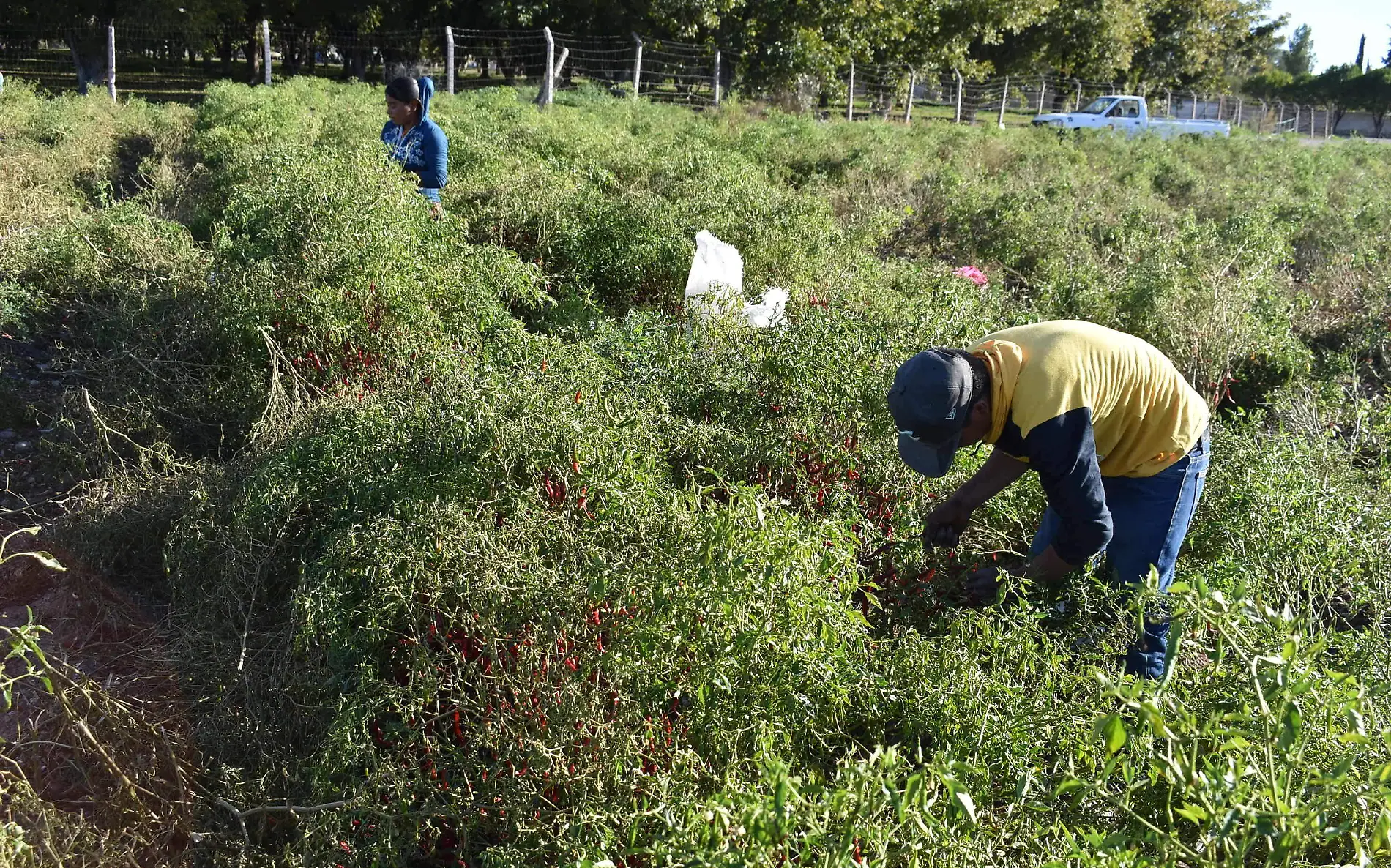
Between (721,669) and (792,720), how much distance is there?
0.71 ft

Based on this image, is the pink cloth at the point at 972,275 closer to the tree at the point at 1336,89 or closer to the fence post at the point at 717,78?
the fence post at the point at 717,78

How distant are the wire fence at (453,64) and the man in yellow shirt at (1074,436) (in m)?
12.5

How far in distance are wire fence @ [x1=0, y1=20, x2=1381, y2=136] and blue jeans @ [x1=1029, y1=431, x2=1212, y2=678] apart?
12560 mm

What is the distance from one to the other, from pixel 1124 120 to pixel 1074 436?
2266 cm

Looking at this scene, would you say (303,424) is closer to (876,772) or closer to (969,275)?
(876,772)

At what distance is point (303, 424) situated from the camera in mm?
3682

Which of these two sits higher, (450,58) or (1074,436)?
(450,58)

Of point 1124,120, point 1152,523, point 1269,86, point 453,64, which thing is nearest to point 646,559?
point 1152,523

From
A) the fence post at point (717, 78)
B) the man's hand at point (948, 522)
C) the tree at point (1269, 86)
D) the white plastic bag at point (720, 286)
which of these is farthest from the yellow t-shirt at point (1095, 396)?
the tree at point (1269, 86)

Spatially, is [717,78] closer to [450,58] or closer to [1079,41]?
[450,58]

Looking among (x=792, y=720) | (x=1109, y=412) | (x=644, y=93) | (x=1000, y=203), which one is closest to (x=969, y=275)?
(x=1000, y=203)

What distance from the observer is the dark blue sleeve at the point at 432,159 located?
5691 mm

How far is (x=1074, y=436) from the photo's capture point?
98.1 inches

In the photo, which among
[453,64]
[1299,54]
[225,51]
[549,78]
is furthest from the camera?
[1299,54]
